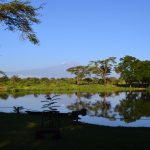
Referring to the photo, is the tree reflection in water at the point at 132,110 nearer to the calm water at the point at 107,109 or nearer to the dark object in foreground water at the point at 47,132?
the calm water at the point at 107,109

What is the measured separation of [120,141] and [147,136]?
6.00 ft

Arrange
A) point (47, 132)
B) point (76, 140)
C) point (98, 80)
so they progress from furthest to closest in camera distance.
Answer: point (98, 80)
point (47, 132)
point (76, 140)

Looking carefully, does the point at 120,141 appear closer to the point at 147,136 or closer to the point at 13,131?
the point at 147,136

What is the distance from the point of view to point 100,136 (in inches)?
573

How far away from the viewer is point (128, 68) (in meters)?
103

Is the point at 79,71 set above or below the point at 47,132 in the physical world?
above

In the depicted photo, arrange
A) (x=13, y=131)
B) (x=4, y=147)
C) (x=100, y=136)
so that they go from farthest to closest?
(x=13, y=131) < (x=100, y=136) < (x=4, y=147)

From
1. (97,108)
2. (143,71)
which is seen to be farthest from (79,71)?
(97,108)

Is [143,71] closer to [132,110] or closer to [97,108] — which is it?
[97,108]

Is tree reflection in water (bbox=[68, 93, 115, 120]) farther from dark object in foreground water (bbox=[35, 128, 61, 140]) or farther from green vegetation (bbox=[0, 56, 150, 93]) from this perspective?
green vegetation (bbox=[0, 56, 150, 93])

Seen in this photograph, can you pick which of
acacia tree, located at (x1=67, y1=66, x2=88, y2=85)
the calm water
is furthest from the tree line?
the calm water

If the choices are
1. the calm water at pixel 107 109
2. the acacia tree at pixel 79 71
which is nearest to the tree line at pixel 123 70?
the acacia tree at pixel 79 71

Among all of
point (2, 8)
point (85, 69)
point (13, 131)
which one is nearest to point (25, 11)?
point (2, 8)

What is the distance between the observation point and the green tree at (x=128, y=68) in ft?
331
